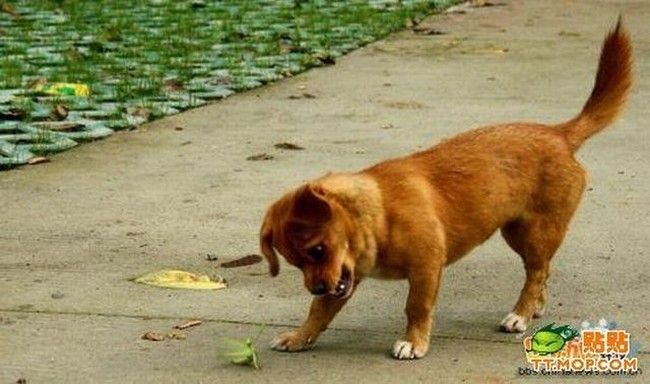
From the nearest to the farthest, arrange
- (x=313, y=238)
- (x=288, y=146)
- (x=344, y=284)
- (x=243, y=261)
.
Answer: (x=313, y=238)
(x=344, y=284)
(x=243, y=261)
(x=288, y=146)

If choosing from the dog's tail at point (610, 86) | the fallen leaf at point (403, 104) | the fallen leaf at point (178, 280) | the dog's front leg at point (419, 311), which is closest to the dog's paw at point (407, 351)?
the dog's front leg at point (419, 311)

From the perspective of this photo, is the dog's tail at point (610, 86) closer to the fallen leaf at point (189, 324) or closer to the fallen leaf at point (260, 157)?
the fallen leaf at point (189, 324)

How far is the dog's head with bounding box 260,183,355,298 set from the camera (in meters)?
4.13

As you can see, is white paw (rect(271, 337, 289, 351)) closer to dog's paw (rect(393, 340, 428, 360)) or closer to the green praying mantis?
the green praying mantis

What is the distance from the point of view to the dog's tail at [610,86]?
17.4ft

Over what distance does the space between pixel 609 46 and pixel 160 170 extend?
9.01ft

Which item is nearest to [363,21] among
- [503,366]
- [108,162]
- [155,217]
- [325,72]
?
[325,72]

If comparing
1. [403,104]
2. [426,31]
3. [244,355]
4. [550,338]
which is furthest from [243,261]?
[426,31]

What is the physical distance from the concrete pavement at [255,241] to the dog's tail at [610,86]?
0.58 metres

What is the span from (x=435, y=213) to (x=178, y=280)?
119 centimetres

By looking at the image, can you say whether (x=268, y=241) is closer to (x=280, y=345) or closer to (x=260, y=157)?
(x=280, y=345)

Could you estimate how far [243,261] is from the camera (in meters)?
5.61

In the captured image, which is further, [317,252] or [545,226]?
[545,226]

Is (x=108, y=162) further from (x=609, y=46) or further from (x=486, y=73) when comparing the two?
(x=486, y=73)
